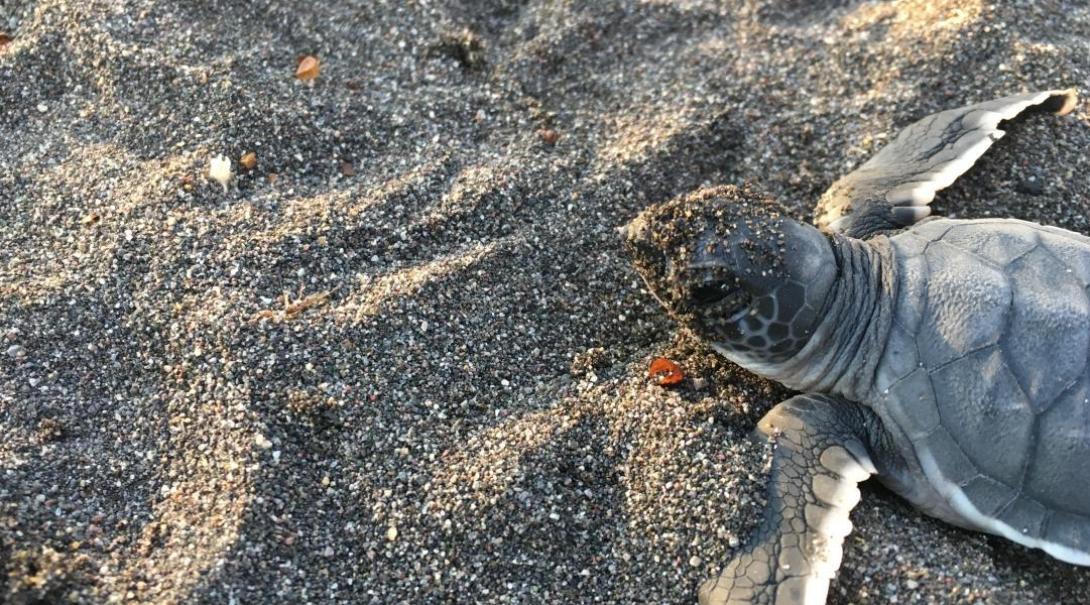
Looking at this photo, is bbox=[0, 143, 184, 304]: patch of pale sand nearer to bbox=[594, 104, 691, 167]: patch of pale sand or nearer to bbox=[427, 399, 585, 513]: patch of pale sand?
bbox=[427, 399, 585, 513]: patch of pale sand

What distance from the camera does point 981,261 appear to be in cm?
239

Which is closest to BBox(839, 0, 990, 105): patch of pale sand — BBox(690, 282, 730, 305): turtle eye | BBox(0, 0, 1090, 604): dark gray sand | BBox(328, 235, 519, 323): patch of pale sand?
BBox(0, 0, 1090, 604): dark gray sand

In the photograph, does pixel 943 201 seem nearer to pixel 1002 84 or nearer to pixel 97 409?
pixel 1002 84

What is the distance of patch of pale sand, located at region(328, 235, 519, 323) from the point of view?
2480 mm

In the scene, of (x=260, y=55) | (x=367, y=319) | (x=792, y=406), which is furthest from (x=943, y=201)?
(x=260, y=55)

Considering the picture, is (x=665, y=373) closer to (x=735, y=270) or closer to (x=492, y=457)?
(x=735, y=270)

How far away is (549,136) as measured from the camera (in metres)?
3.03

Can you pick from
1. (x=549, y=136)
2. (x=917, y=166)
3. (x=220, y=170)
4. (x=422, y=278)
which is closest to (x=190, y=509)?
(x=422, y=278)

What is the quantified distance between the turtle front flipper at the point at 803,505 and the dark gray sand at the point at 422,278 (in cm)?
7

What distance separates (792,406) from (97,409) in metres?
1.97

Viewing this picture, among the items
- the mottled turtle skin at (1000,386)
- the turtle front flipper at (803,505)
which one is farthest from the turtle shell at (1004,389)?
the turtle front flipper at (803,505)

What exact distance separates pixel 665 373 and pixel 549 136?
104 centimetres

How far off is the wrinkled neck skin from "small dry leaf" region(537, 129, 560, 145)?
1073mm

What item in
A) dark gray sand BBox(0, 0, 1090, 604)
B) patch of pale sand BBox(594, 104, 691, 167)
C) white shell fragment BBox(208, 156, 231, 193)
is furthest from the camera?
patch of pale sand BBox(594, 104, 691, 167)
